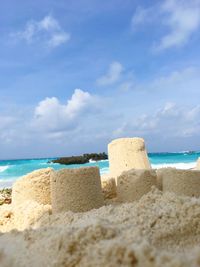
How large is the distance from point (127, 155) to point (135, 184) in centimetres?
152

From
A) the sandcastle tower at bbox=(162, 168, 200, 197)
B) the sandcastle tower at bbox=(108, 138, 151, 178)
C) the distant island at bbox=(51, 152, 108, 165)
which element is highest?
the distant island at bbox=(51, 152, 108, 165)

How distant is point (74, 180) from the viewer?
347 centimetres

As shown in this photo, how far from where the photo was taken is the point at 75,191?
346 cm

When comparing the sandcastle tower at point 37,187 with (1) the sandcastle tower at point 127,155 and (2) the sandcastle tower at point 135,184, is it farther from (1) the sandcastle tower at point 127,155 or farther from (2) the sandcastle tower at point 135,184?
(1) the sandcastle tower at point 127,155

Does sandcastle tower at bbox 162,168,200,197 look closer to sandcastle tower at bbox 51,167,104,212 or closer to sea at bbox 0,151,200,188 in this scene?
sandcastle tower at bbox 51,167,104,212

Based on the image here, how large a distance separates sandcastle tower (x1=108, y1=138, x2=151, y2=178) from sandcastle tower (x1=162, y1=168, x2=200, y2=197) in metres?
1.51

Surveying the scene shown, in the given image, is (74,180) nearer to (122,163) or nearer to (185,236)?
(185,236)

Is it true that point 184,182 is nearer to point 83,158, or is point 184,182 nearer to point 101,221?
point 101,221

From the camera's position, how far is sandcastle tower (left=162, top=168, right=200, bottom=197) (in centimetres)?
366

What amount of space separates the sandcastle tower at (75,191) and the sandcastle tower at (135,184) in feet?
1.28

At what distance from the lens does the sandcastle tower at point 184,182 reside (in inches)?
144

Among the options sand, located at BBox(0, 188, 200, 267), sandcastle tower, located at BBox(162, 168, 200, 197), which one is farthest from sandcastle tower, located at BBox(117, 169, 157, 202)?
sand, located at BBox(0, 188, 200, 267)

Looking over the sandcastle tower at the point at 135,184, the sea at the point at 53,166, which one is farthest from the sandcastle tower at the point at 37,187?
the sea at the point at 53,166

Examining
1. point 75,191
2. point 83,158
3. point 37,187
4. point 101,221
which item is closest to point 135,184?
point 75,191
